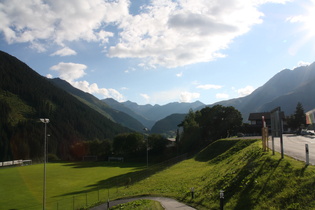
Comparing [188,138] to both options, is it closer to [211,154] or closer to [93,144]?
[211,154]

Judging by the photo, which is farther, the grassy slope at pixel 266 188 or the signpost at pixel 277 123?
the signpost at pixel 277 123

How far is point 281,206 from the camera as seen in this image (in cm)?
1343

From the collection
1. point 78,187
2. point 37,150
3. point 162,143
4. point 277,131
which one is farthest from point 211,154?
point 37,150

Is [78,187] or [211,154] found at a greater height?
[211,154]

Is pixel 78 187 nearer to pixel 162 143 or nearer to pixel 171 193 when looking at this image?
pixel 171 193

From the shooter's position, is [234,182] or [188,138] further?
[188,138]

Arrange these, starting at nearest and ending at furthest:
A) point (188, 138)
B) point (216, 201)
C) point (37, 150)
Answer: point (216, 201) → point (188, 138) → point (37, 150)

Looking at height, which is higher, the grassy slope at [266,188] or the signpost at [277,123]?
the signpost at [277,123]

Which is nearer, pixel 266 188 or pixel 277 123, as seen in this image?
pixel 266 188

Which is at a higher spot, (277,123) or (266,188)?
(277,123)

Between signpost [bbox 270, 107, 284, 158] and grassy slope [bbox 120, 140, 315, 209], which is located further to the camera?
signpost [bbox 270, 107, 284, 158]

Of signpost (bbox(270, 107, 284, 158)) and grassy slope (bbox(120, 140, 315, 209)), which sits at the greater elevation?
signpost (bbox(270, 107, 284, 158))

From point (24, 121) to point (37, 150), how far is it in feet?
102

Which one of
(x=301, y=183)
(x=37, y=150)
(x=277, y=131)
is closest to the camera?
(x=301, y=183)
